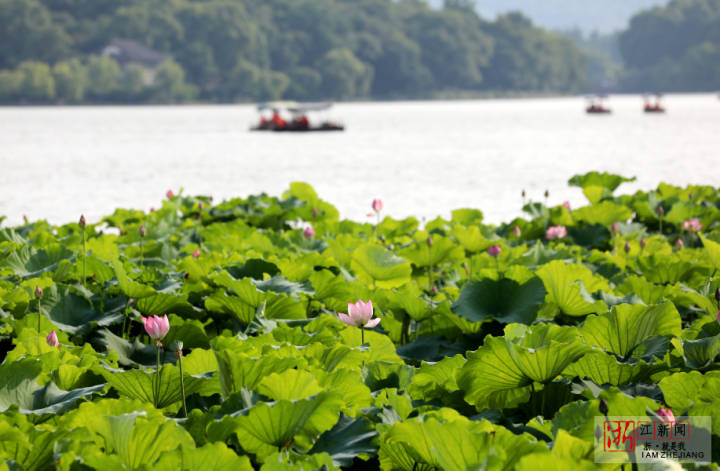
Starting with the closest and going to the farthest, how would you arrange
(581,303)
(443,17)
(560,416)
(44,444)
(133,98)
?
(44,444) → (560,416) → (581,303) → (133,98) → (443,17)

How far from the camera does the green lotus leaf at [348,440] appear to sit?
1.80 m

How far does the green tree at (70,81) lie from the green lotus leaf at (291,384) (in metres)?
93.0

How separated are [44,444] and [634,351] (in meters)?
1.55

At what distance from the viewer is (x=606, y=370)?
2.19 meters

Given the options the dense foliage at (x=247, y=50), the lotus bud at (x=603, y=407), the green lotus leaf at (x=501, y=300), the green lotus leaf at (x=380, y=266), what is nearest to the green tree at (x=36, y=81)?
the dense foliage at (x=247, y=50)

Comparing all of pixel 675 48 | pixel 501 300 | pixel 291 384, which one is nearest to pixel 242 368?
pixel 291 384

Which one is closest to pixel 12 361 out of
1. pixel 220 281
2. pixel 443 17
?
pixel 220 281

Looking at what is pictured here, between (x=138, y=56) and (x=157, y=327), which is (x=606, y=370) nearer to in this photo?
(x=157, y=327)

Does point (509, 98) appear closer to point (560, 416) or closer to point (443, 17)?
point (443, 17)

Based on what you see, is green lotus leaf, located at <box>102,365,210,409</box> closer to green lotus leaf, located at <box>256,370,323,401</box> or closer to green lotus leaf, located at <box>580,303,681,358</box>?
green lotus leaf, located at <box>256,370,323,401</box>

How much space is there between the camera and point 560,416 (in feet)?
6.20

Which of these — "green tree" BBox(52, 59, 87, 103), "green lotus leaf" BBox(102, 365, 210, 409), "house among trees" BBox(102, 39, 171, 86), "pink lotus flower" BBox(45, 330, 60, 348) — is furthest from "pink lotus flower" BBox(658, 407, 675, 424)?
"house among trees" BBox(102, 39, 171, 86)

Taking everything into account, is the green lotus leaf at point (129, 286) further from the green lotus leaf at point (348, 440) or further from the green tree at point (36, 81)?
the green tree at point (36, 81)

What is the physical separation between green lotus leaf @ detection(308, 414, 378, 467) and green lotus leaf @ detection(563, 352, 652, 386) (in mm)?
609
